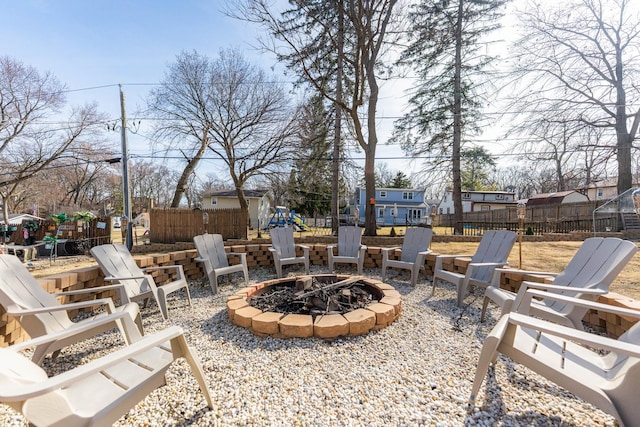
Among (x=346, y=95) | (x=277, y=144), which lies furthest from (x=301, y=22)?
(x=277, y=144)

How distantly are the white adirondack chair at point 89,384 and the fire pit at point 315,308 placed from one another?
0.89 metres

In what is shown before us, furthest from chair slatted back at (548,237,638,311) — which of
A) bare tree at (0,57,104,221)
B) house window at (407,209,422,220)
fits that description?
house window at (407,209,422,220)

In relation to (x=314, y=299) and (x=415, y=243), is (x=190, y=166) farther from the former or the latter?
(x=314, y=299)

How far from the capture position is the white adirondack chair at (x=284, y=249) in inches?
173

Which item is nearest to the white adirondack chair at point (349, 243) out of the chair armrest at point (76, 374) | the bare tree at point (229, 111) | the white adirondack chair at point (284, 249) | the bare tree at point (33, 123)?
the white adirondack chair at point (284, 249)

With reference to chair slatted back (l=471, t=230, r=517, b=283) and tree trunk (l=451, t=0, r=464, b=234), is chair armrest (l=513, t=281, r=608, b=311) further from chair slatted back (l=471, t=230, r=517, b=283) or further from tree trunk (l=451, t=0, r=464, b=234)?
tree trunk (l=451, t=0, r=464, b=234)

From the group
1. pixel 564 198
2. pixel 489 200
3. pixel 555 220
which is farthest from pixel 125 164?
pixel 489 200

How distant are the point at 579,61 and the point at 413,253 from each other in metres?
9.83

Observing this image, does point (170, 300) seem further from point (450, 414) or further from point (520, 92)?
point (520, 92)

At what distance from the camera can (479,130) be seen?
10.4 meters

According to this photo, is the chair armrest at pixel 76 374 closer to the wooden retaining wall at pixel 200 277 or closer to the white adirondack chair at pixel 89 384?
the white adirondack chair at pixel 89 384

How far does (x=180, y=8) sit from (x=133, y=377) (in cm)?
834

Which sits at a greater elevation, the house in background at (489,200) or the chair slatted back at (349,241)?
the house in background at (489,200)

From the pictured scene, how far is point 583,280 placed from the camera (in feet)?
7.33
